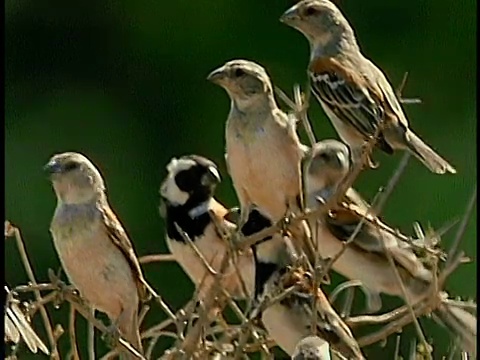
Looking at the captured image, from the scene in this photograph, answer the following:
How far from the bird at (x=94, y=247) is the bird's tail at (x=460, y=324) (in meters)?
0.51

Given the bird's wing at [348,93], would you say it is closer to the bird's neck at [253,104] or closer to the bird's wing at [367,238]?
the bird's wing at [367,238]

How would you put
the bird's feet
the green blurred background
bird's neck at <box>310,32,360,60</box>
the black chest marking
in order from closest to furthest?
the bird's feet → the black chest marking → bird's neck at <box>310,32,360,60</box> → the green blurred background

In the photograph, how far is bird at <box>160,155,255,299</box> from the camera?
3.76 meters

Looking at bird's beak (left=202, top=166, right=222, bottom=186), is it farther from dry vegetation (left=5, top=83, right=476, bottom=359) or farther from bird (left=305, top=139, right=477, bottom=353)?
dry vegetation (left=5, top=83, right=476, bottom=359)

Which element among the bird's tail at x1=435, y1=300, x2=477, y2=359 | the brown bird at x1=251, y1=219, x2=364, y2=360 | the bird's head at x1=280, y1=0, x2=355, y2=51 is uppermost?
the bird's head at x1=280, y1=0, x2=355, y2=51

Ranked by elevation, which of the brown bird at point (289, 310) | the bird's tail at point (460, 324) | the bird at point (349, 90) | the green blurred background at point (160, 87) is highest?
the bird at point (349, 90)

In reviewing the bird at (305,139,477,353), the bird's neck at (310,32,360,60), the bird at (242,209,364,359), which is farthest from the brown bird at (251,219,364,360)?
the bird's neck at (310,32,360,60)

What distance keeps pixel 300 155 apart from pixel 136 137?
5878 mm

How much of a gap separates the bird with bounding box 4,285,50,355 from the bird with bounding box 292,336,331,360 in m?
0.42

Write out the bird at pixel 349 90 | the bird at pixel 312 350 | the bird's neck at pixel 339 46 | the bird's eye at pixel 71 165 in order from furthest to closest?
the bird's neck at pixel 339 46, the bird at pixel 349 90, the bird's eye at pixel 71 165, the bird at pixel 312 350

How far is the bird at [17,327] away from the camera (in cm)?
318

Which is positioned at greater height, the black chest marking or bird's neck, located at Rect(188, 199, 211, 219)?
bird's neck, located at Rect(188, 199, 211, 219)

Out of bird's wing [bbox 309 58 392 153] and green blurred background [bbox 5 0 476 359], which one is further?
green blurred background [bbox 5 0 476 359]

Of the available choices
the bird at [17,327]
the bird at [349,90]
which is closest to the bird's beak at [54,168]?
the bird at [17,327]
